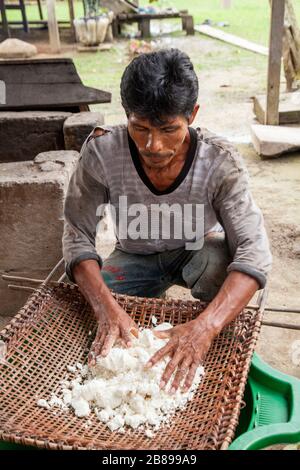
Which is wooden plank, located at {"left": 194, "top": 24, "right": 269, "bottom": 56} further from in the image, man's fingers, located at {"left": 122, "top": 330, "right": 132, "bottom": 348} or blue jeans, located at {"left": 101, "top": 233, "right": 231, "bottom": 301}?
man's fingers, located at {"left": 122, "top": 330, "right": 132, "bottom": 348}

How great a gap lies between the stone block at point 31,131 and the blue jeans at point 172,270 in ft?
3.70

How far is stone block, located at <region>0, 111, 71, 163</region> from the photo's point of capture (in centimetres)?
312

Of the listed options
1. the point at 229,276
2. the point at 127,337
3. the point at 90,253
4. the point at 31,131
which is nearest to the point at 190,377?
the point at 127,337

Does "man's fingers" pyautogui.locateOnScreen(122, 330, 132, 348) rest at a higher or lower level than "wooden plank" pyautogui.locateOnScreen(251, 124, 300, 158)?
higher

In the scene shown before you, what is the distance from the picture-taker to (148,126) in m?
1.69

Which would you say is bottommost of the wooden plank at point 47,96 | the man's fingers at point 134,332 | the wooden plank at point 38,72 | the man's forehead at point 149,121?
the man's fingers at point 134,332

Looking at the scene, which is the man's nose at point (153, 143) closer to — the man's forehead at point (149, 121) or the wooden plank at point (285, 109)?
the man's forehead at point (149, 121)

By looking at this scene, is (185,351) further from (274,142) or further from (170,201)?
(274,142)

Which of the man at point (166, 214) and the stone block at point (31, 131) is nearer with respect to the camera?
the man at point (166, 214)

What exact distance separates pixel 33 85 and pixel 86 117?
1.94 ft

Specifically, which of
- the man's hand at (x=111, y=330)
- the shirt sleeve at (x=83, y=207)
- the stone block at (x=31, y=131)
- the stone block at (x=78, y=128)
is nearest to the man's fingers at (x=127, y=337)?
the man's hand at (x=111, y=330)

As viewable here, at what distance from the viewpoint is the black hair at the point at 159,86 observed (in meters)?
1.64

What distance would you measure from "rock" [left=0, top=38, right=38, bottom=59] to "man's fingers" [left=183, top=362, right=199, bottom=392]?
10056 mm

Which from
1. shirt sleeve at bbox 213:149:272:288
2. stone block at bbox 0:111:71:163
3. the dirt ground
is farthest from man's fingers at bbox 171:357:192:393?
stone block at bbox 0:111:71:163
